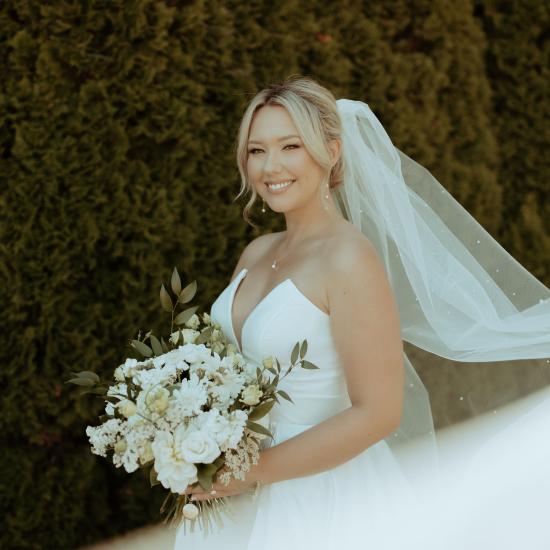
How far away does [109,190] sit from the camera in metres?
4.25

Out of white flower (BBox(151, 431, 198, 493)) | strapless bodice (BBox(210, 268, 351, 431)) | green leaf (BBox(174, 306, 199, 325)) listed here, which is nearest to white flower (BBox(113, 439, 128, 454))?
white flower (BBox(151, 431, 198, 493))

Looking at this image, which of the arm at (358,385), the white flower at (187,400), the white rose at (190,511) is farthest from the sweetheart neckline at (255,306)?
the white rose at (190,511)

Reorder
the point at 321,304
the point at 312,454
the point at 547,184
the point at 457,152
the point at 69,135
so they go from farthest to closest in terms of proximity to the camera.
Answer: the point at 547,184 < the point at 457,152 < the point at 69,135 < the point at 321,304 < the point at 312,454

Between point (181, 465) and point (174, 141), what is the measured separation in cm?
253

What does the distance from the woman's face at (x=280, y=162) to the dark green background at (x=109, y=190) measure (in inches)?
45.6

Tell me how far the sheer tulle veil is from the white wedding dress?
314mm

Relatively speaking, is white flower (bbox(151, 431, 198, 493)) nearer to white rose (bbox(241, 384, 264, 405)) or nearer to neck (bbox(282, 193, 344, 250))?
white rose (bbox(241, 384, 264, 405))

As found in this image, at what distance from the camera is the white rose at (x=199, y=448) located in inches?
88.1

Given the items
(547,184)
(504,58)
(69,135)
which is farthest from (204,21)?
(547,184)

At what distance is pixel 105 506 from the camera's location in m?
4.63

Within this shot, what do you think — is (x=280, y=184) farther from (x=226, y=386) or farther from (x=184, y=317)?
(x=226, y=386)

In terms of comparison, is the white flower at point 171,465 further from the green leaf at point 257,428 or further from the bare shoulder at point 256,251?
the bare shoulder at point 256,251

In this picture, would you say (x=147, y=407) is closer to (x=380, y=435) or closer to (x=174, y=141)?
(x=380, y=435)

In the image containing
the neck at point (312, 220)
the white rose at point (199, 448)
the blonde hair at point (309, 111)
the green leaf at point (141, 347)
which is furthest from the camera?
the neck at point (312, 220)
